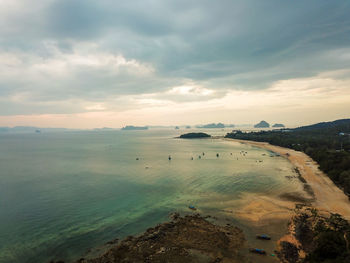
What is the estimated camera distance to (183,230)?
84.0ft

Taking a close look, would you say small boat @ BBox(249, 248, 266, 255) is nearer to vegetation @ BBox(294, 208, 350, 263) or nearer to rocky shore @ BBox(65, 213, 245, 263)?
rocky shore @ BBox(65, 213, 245, 263)

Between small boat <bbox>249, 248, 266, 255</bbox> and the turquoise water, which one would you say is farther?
the turquoise water

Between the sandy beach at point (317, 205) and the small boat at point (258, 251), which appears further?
the sandy beach at point (317, 205)

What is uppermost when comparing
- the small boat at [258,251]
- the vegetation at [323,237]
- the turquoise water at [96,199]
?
the vegetation at [323,237]

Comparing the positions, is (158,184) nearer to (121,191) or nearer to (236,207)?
(121,191)

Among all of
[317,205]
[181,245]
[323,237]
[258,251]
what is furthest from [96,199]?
[317,205]

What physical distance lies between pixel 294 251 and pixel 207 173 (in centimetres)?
3849

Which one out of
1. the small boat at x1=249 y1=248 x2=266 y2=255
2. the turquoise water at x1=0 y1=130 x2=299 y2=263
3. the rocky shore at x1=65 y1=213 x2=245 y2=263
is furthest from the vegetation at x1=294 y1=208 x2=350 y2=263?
the turquoise water at x1=0 y1=130 x2=299 y2=263

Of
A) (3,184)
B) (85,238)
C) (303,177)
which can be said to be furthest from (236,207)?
(3,184)

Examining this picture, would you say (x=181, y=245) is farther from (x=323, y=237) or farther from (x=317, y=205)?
(x=317, y=205)

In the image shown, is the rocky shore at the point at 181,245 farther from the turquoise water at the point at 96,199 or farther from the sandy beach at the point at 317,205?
the sandy beach at the point at 317,205

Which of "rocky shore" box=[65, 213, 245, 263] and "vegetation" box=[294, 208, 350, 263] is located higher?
"vegetation" box=[294, 208, 350, 263]

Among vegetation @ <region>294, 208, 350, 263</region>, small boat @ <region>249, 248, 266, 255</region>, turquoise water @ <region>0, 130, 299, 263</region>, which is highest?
vegetation @ <region>294, 208, 350, 263</region>

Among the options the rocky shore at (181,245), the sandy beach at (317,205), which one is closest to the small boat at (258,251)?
the rocky shore at (181,245)
